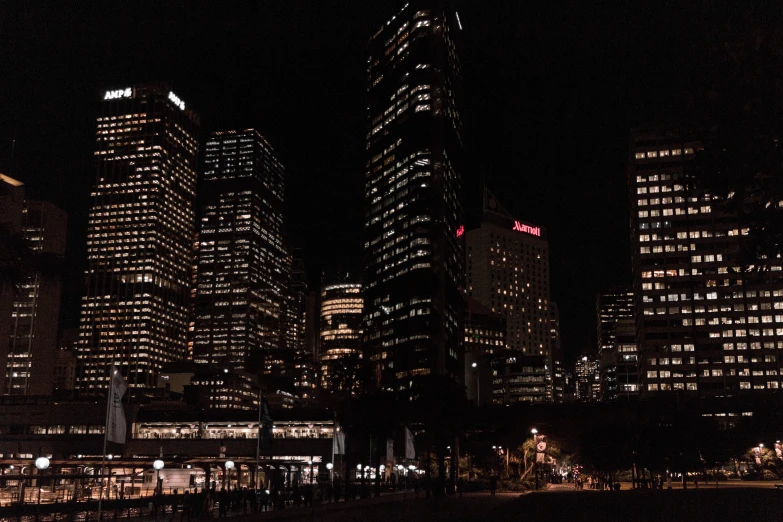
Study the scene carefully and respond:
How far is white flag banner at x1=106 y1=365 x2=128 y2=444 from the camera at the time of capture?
3344cm

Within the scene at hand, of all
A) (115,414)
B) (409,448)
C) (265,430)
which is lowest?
(409,448)

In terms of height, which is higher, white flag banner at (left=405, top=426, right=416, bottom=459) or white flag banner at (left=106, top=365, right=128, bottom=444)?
white flag banner at (left=106, top=365, right=128, bottom=444)

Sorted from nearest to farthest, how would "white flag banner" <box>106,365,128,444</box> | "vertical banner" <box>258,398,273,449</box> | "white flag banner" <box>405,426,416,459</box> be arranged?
"white flag banner" <box>106,365,128,444</box> → "vertical banner" <box>258,398,273,449</box> → "white flag banner" <box>405,426,416,459</box>

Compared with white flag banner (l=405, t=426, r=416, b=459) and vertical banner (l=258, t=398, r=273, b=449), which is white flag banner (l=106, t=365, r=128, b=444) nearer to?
vertical banner (l=258, t=398, r=273, b=449)

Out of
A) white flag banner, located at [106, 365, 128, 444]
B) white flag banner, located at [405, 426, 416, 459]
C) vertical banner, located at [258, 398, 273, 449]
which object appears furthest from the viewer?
white flag banner, located at [405, 426, 416, 459]

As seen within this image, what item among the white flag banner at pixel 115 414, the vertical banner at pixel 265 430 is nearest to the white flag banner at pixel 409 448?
the vertical banner at pixel 265 430

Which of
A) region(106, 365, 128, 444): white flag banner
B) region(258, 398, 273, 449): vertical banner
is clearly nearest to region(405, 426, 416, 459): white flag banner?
region(258, 398, 273, 449): vertical banner

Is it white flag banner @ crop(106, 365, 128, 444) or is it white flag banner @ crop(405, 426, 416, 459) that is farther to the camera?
white flag banner @ crop(405, 426, 416, 459)

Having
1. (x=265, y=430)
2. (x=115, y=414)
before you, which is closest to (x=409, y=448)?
(x=265, y=430)

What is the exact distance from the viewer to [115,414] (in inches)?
1341

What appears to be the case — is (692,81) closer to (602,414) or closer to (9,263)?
(9,263)

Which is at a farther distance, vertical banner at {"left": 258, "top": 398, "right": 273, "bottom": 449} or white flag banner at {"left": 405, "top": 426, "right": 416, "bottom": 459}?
white flag banner at {"left": 405, "top": 426, "right": 416, "bottom": 459}

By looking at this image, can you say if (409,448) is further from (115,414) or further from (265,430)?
(115,414)

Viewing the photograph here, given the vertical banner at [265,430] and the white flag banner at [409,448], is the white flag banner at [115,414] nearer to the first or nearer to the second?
the vertical banner at [265,430]
